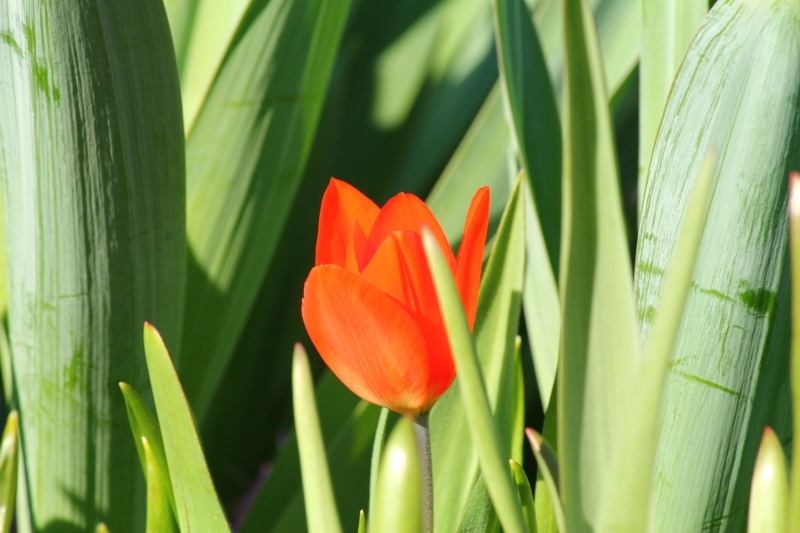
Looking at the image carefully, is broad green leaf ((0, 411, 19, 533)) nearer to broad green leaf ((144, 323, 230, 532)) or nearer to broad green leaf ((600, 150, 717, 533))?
broad green leaf ((144, 323, 230, 532))

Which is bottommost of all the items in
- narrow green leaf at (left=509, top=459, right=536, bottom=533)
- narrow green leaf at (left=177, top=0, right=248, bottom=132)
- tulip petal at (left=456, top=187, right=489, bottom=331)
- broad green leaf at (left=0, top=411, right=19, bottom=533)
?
broad green leaf at (left=0, top=411, right=19, bottom=533)

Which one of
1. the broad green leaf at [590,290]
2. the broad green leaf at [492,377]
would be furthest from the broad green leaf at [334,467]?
the broad green leaf at [590,290]

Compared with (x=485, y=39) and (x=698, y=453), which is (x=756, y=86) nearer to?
(x=698, y=453)

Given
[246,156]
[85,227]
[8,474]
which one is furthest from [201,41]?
[8,474]

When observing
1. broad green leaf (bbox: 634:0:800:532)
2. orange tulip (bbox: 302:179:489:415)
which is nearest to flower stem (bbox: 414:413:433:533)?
orange tulip (bbox: 302:179:489:415)

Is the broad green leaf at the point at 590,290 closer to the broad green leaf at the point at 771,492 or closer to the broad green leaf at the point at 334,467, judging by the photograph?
the broad green leaf at the point at 771,492

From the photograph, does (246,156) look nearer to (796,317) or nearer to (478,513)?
(478,513)
